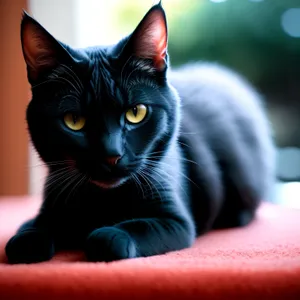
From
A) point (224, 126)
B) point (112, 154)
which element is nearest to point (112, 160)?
point (112, 154)

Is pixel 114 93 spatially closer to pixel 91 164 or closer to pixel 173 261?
pixel 91 164

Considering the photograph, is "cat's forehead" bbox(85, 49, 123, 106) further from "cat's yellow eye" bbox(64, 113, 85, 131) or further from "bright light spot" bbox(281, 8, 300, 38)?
"bright light spot" bbox(281, 8, 300, 38)

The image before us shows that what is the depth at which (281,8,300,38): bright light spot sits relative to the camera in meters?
1.75

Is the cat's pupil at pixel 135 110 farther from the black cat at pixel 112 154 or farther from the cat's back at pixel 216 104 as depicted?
the cat's back at pixel 216 104

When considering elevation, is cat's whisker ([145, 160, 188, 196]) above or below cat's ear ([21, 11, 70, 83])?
below

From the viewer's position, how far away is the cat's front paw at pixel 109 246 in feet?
2.89

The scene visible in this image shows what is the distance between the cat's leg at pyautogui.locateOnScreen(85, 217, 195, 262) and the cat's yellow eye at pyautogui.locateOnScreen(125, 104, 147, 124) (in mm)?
212

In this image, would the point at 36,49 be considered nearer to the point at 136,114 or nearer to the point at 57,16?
the point at 136,114

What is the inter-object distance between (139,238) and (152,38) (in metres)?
0.42

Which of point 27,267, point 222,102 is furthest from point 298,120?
point 27,267

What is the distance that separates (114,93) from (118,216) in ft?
0.93

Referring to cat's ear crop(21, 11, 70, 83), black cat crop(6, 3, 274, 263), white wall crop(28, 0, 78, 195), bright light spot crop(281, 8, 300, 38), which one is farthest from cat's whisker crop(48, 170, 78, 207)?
bright light spot crop(281, 8, 300, 38)

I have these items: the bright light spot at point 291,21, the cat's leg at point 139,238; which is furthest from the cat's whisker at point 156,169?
the bright light spot at point 291,21

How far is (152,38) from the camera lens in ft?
3.32
